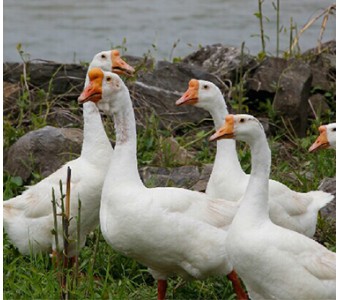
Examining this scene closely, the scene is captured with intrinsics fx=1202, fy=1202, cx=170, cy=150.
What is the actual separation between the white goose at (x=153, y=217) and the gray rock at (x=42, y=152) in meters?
2.19

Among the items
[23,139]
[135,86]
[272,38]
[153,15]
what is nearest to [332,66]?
[135,86]

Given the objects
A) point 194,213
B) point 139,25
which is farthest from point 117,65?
Answer: point 139,25

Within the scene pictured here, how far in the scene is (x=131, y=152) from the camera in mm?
7434

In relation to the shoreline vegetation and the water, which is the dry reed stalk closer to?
the shoreline vegetation

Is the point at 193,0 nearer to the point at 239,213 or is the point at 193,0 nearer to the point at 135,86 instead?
the point at 135,86

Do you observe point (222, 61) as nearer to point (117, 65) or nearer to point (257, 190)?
point (117, 65)

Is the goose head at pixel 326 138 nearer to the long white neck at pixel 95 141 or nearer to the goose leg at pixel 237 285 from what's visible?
the goose leg at pixel 237 285

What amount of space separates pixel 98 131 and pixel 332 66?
3.80m

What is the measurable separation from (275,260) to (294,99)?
4.14 metres

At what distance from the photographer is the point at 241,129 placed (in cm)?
686

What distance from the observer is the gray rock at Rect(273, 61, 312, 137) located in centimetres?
1046

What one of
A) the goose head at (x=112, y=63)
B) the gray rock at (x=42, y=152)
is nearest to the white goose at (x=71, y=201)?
the goose head at (x=112, y=63)

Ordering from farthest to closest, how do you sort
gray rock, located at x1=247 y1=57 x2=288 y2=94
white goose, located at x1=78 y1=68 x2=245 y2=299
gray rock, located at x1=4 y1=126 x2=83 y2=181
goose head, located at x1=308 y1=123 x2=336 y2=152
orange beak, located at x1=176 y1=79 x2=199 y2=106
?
gray rock, located at x1=247 y1=57 x2=288 y2=94 < gray rock, located at x1=4 y1=126 x2=83 y2=181 < orange beak, located at x1=176 y1=79 x2=199 y2=106 < goose head, located at x1=308 y1=123 x2=336 y2=152 < white goose, located at x1=78 y1=68 x2=245 y2=299

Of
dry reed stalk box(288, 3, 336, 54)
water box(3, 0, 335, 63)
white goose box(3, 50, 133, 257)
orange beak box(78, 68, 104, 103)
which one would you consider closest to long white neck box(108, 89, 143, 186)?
orange beak box(78, 68, 104, 103)
